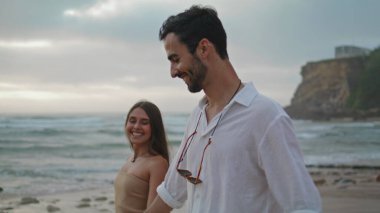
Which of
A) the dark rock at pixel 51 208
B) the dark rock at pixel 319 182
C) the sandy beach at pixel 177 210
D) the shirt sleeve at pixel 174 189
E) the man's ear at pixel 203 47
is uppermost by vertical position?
the man's ear at pixel 203 47

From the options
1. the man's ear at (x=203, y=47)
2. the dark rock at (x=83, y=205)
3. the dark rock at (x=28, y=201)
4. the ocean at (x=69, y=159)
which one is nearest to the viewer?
the man's ear at (x=203, y=47)

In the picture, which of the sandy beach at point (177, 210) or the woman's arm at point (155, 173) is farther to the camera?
the sandy beach at point (177, 210)

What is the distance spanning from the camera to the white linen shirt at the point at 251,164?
4.79 feet

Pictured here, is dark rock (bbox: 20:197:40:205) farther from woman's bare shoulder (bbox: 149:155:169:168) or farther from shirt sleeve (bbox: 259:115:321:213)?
shirt sleeve (bbox: 259:115:321:213)

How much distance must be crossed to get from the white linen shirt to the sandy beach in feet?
19.5

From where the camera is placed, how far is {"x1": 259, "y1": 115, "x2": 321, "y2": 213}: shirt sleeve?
144cm

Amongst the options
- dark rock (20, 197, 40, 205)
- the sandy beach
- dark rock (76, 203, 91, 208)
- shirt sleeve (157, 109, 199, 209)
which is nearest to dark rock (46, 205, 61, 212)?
the sandy beach

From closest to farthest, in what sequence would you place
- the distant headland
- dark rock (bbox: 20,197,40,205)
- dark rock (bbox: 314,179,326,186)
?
dark rock (bbox: 20,197,40,205) → dark rock (bbox: 314,179,326,186) → the distant headland

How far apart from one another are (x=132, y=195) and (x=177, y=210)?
438 cm

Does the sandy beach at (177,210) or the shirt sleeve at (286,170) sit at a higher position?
the shirt sleeve at (286,170)

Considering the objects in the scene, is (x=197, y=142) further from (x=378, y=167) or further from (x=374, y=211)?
(x=378, y=167)

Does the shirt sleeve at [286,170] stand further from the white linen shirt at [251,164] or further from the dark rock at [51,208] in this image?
the dark rock at [51,208]

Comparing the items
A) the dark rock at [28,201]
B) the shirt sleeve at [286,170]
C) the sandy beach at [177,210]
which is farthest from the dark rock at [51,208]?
the shirt sleeve at [286,170]

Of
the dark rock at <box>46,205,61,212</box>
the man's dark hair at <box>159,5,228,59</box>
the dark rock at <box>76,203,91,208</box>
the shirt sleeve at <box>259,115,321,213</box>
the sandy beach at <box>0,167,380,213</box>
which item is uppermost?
the man's dark hair at <box>159,5,228,59</box>
